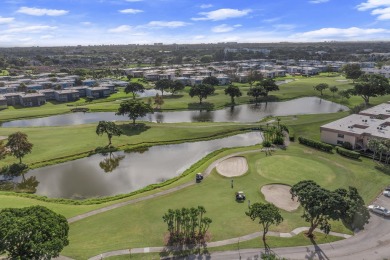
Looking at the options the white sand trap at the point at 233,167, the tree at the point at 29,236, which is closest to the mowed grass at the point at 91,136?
the white sand trap at the point at 233,167

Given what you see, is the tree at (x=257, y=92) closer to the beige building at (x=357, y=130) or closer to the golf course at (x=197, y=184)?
the golf course at (x=197, y=184)

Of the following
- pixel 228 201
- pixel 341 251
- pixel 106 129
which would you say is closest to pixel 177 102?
pixel 106 129

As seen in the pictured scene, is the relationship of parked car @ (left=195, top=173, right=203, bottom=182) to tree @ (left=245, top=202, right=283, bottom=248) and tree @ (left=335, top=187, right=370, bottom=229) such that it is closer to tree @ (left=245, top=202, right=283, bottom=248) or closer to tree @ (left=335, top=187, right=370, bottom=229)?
tree @ (left=245, top=202, right=283, bottom=248)

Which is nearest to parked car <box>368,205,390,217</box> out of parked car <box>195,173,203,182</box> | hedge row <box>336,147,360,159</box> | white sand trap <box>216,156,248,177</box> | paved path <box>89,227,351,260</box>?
paved path <box>89,227,351,260</box>

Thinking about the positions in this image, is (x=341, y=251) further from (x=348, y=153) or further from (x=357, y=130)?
(x=357, y=130)

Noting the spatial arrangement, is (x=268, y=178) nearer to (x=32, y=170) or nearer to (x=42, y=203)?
(x=42, y=203)
